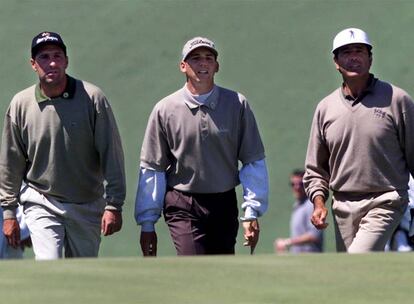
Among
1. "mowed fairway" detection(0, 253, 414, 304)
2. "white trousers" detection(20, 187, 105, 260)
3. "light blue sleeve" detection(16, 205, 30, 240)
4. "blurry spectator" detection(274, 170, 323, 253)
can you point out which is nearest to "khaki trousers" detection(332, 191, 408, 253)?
"white trousers" detection(20, 187, 105, 260)

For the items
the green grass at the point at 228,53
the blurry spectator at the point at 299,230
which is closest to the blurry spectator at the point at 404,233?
the blurry spectator at the point at 299,230

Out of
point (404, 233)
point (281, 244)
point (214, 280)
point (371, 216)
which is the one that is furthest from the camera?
point (281, 244)

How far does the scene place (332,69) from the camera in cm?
1064

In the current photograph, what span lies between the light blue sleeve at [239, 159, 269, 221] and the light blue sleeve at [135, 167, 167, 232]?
1.40 ft

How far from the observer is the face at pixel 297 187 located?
1035 centimetres

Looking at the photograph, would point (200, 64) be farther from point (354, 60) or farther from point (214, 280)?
point (214, 280)

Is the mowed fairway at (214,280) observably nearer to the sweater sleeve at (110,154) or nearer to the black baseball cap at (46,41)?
the sweater sleeve at (110,154)

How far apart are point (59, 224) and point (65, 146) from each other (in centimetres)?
45

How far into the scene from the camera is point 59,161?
761 centimetres

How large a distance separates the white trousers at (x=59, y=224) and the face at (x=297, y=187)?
2.75 m

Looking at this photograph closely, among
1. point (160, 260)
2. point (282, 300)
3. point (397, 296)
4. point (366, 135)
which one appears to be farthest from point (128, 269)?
point (366, 135)

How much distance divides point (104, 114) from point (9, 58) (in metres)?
3.44

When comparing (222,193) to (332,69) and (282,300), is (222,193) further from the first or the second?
(282,300)

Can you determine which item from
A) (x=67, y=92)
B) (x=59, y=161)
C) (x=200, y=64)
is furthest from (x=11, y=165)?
(x=200, y=64)
